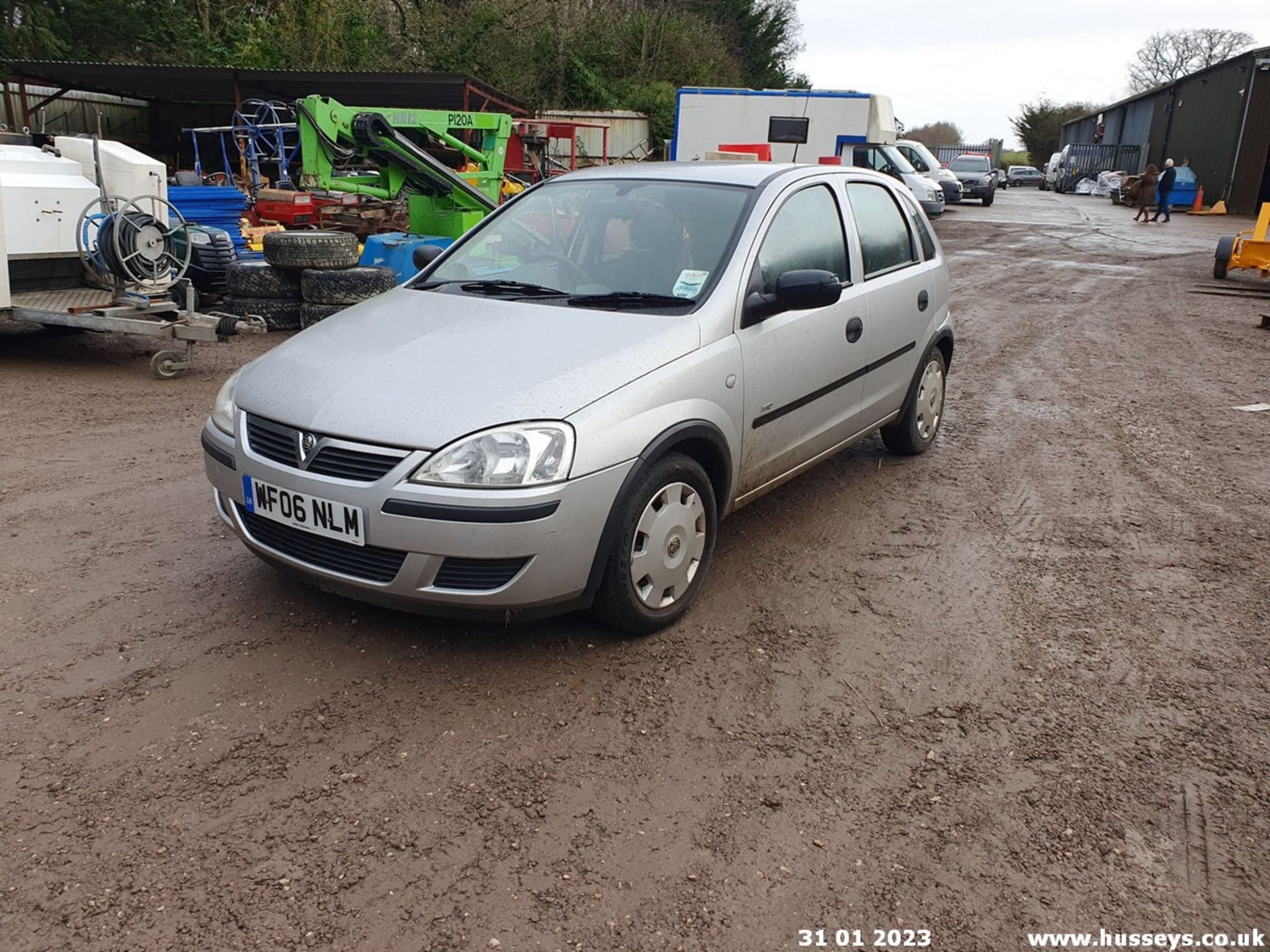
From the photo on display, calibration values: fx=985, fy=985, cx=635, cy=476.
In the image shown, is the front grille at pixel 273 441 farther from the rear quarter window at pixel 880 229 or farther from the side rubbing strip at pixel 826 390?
the rear quarter window at pixel 880 229

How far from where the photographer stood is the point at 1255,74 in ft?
109

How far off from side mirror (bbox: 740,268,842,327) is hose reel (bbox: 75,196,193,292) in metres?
5.60

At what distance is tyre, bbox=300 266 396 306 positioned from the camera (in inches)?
362

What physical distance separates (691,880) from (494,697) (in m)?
1.04

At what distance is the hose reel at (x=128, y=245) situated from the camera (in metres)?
7.47

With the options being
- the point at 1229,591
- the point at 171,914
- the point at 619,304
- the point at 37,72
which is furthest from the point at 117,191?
the point at 37,72

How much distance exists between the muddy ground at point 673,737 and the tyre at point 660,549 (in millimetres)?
146

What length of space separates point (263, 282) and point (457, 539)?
7.36 m

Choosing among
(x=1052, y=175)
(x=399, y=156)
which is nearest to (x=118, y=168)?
(x=399, y=156)

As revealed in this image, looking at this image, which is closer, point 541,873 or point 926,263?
point 541,873

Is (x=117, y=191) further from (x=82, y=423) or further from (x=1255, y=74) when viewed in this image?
(x=1255, y=74)

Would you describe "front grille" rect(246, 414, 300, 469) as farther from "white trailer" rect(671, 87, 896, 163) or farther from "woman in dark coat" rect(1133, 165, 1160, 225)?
"woman in dark coat" rect(1133, 165, 1160, 225)

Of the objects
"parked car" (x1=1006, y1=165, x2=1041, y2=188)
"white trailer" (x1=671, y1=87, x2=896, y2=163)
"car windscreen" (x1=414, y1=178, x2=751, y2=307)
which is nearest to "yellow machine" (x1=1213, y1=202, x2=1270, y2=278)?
"white trailer" (x1=671, y1=87, x2=896, y2=163)

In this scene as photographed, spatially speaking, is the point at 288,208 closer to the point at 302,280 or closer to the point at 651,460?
the point at 302,280
